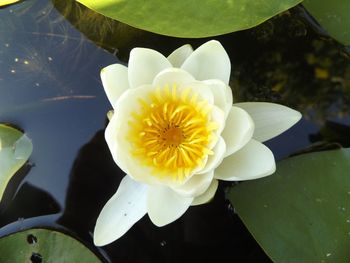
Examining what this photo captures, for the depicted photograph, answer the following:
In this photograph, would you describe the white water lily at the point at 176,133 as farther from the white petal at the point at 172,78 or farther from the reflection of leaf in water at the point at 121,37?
the reflection of leaf in water at the point at 121,37

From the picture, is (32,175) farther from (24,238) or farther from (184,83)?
(184,83)

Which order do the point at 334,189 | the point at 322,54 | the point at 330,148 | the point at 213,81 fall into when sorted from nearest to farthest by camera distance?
the point at 213,81
the point at 334,189
the point at 330,148
the point at 322,54

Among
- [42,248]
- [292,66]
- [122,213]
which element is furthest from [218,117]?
[42,248]

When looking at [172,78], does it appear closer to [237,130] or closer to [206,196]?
[237,130]

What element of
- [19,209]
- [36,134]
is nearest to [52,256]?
[19,209]

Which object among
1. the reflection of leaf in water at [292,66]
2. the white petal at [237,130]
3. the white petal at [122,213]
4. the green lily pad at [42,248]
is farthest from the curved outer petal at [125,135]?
the reflection of leaf in water at [292,66]

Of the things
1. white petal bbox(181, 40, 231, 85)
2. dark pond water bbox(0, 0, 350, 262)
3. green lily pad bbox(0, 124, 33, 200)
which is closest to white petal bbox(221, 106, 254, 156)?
white petal bbox(181, 40, 231, 85)
